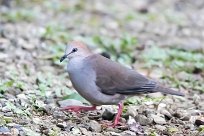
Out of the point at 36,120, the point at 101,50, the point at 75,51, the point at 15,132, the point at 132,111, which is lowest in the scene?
the point at 15,132

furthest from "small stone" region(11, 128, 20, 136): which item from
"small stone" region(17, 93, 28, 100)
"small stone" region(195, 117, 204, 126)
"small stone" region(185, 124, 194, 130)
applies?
"small stone" region(195, 117, 204, 126)

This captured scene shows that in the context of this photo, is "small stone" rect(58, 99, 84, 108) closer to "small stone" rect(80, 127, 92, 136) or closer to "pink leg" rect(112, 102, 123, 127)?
"pink leg" rect(112, 102, 123, 127)

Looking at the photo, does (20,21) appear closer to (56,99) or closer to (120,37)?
(120,37)

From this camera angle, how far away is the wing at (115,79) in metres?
6.42

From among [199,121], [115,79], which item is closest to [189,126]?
[199,121]

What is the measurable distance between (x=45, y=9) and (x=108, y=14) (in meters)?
1.12

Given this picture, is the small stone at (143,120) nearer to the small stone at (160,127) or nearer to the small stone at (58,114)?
the small stone at (160,127)

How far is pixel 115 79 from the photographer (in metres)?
6.50

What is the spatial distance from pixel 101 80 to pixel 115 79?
16cm

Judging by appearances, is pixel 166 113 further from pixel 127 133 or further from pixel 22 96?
pixel 22 96

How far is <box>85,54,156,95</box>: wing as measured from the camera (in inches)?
253

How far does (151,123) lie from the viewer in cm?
646

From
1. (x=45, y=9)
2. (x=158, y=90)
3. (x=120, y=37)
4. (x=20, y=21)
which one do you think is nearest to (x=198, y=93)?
(x=158, y=90)

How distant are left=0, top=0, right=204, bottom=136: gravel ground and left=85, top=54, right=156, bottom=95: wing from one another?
10.6 inches
